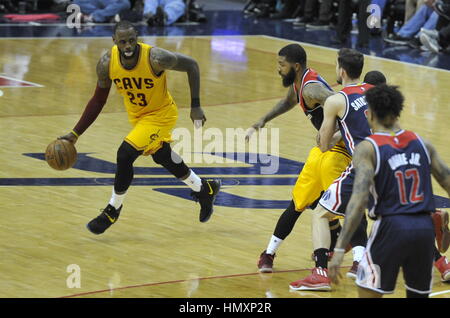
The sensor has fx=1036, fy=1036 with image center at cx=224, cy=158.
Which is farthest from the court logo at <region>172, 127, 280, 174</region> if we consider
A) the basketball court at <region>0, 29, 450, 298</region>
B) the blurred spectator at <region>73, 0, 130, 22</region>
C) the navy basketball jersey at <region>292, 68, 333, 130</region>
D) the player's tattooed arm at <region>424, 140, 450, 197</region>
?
the blurred spectator at <region>73, 0, 130, 22</region>

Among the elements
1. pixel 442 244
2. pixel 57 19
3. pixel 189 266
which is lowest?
pixel 57 19

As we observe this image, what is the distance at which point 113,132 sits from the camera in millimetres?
12289

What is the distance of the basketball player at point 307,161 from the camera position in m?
7.56

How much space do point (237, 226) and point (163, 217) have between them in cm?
69

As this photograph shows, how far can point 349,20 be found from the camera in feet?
64.2

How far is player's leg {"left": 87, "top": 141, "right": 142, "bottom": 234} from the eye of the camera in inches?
328

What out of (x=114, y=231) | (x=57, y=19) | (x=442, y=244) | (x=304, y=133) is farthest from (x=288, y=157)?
(x=57, y=19)

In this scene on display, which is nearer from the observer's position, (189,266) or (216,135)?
(189,266)

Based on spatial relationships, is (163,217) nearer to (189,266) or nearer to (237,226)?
(237,226)

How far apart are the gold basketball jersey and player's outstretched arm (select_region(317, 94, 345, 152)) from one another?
1851mm

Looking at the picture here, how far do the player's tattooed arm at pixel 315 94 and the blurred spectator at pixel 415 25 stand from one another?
12.1 meters

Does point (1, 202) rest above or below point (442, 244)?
below
